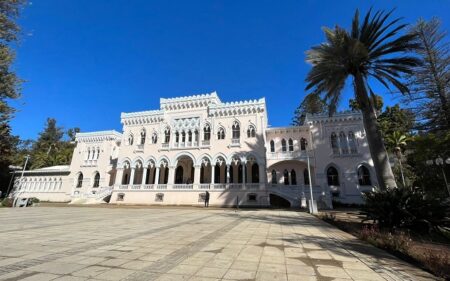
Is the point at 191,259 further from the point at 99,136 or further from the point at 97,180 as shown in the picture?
the point at 99,136

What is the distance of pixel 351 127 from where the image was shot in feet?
91.7

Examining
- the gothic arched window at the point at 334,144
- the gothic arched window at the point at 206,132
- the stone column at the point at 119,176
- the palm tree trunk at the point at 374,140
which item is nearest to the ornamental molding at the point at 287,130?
the gothic arched window at the point at 334,144

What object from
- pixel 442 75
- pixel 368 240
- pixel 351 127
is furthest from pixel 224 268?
pixel 351 127

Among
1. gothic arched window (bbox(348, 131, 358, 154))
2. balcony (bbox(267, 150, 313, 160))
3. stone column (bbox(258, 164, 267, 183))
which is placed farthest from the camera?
balcony (bbox(267, 150, 313, 160))

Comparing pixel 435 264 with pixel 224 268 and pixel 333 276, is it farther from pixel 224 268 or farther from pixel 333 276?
pixel 224 268

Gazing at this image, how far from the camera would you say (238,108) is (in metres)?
29.7

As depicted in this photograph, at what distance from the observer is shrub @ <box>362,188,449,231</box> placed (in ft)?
27.4

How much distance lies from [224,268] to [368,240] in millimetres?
5594

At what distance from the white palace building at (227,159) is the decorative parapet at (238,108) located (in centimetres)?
14

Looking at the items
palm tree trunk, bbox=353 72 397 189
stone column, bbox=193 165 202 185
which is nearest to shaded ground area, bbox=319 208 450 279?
palm tree trunk, bbox=353 72 397 189

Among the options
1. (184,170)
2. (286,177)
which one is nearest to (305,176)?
(286,177)

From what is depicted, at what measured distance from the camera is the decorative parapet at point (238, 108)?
95.6 ft

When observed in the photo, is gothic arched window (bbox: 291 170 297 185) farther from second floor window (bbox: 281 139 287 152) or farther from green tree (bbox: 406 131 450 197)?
green tree (bbox: 406 131 450 197)

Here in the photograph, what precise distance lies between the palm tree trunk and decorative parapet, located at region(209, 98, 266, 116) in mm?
14446
